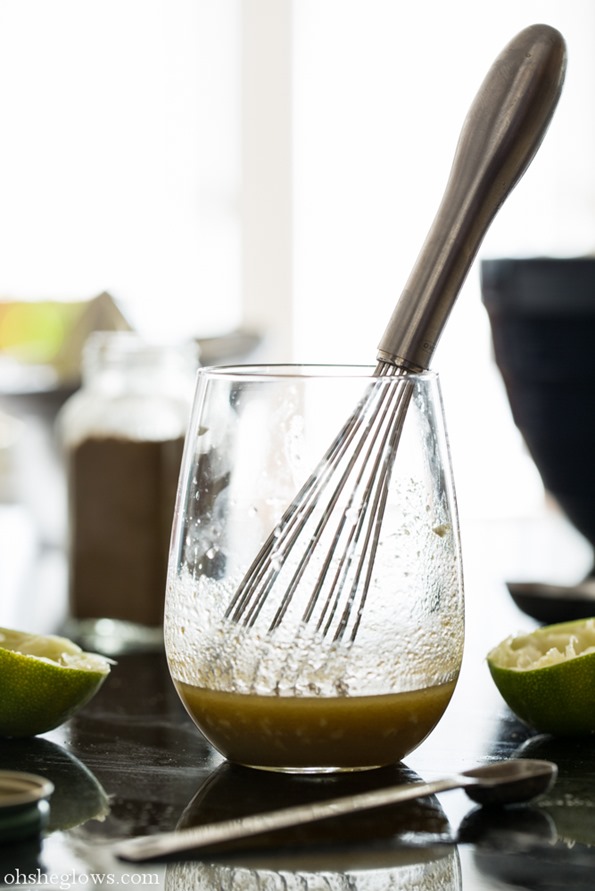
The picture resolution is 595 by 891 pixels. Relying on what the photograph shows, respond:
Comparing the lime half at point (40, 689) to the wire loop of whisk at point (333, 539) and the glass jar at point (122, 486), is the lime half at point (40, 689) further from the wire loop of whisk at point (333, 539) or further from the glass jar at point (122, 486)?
A: the glass jar at point (122, 486)

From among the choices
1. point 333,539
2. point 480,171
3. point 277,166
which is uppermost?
point 277,166

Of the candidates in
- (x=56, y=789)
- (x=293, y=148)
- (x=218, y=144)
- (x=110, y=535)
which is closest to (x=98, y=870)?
(x=56, y=789)

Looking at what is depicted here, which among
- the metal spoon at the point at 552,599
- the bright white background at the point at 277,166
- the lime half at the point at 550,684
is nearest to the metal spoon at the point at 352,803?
the lime half at the point at 550,684

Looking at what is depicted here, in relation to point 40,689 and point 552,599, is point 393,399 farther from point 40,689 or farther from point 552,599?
point 552,599

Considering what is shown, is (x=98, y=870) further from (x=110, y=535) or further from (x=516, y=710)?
(x=110, y=535)

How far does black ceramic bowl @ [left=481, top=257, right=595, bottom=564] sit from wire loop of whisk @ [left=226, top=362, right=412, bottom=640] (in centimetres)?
40

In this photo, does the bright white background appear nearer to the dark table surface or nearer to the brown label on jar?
→ the brown label on jar

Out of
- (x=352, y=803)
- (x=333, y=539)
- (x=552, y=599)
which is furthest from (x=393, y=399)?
(x=552, y=599)

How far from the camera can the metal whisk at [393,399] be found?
0.54 m

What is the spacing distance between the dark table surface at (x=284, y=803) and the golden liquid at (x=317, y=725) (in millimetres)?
11

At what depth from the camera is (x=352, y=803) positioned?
47cm

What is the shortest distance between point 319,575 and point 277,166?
3570 millimetres

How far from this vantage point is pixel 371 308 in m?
4.12

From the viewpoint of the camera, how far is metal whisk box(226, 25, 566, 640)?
54cm
